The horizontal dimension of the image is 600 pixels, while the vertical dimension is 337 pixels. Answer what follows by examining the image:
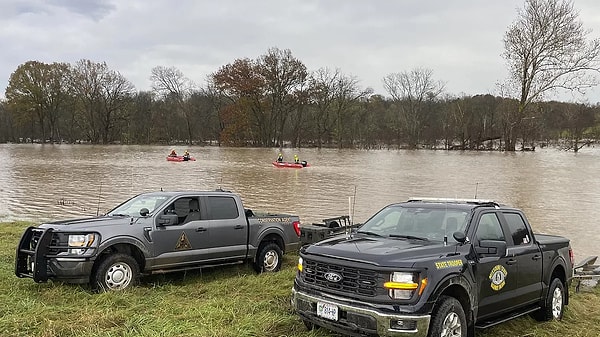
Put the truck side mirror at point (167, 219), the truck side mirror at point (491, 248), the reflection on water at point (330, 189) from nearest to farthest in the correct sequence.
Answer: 1. the truck side mirror at point (491, 248)
2. the truck side mirror at point (167, 219)
3. the reflection on water at point (330, 189)

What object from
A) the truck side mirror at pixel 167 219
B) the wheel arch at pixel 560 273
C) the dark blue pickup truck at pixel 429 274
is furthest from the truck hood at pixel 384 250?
the truck side mirror at pixel 167 219

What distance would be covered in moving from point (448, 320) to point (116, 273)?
191 inches

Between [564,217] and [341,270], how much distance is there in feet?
62.0

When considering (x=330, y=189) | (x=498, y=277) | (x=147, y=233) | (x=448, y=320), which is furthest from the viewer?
(x=330, y=189)

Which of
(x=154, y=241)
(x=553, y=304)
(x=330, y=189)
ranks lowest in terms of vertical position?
(x=330, y=189)

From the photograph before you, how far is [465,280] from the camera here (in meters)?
5.85

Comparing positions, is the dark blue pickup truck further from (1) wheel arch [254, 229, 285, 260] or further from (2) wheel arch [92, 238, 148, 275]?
(1) wheel arch [254, 229, 285, 260]

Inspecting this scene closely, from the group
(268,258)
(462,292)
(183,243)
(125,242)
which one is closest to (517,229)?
(462,292)

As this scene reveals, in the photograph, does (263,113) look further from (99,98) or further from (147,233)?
(147,233)

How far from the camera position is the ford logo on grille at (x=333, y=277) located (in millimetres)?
5672

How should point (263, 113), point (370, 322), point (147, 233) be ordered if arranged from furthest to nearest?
point (263, 113) → point (147, 233) → point (370, 322)

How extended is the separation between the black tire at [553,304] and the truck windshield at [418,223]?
208 cm

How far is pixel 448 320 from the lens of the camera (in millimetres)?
5539

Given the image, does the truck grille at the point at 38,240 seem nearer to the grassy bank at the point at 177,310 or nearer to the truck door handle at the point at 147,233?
the grassy bank at the point at 177,310
